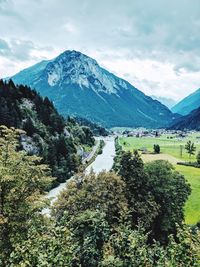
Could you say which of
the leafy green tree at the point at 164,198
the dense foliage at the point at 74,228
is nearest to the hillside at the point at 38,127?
the leafy green tree at the point at 164,198

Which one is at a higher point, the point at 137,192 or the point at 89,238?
the point at 89,238

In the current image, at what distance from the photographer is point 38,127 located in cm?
9400

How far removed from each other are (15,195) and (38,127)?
71223 millimetres

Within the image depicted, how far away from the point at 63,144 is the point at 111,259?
79114 millimetres

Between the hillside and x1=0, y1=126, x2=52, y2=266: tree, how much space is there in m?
55.7

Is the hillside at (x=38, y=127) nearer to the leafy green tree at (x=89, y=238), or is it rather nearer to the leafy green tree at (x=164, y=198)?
the leafy green tree at (x=164, y=198)

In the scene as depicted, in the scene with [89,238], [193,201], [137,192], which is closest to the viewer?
[89,238]

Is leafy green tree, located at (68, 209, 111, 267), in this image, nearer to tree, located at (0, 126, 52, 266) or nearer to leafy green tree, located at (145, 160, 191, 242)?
tree, located at (0, 126, 52, 266)

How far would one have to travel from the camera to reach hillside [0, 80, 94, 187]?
85750 mm

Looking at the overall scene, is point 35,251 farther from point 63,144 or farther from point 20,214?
point 63,144

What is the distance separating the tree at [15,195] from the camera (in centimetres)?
2255

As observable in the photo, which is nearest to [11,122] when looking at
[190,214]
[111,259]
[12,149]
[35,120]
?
[35,120]

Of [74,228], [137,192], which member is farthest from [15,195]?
[137,192]

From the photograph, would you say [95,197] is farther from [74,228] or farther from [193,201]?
[193,201]
